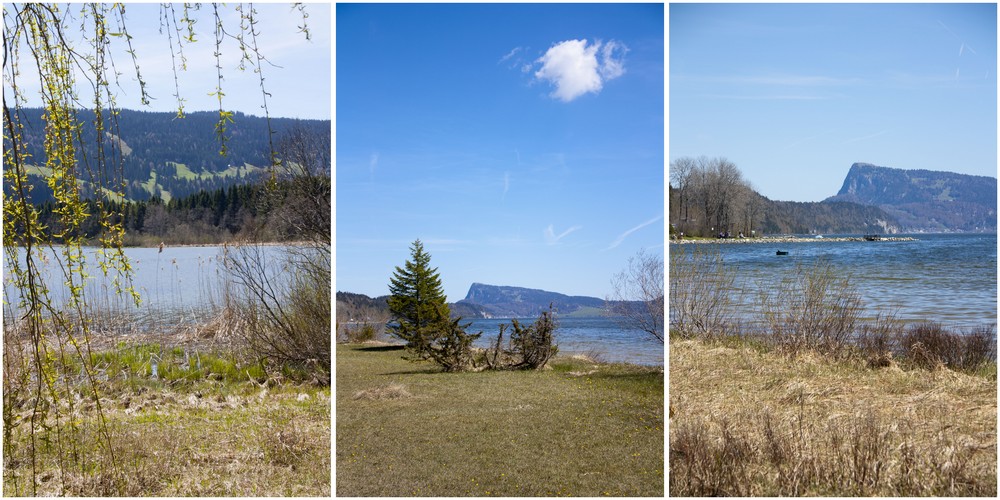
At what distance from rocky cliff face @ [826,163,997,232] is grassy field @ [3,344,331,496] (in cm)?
342

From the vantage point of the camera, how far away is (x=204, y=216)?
4.23 metres

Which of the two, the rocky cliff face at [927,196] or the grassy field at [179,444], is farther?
the rocky cliff face at [927,196]

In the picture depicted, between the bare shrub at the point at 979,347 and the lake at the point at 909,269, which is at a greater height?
the lake at the point at 909,269

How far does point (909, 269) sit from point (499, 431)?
3.40 m

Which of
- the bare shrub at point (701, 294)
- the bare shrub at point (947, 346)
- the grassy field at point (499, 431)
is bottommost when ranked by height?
the grassy field at point (499, 431)

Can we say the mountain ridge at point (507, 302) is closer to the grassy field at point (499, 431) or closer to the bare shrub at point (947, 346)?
the grassy field at point (499, 431)

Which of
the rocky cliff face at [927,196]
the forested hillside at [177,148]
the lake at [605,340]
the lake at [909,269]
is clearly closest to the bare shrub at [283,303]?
the forested hillside at [177,148]

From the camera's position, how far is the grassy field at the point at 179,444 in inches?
136

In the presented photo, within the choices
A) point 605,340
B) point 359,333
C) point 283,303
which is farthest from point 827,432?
point 359,333

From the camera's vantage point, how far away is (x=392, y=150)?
7945mm

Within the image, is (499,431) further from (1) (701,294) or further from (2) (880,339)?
(2) (880,339)

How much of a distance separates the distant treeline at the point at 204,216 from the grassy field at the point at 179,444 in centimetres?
96

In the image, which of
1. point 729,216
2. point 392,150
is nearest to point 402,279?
point 392,150

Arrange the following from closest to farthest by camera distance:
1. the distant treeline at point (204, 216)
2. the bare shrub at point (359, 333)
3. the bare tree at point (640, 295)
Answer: the distant treeline at point (204, 216) < the bare tree at point (640, 295) < the bare shrub at point (359, 333)
